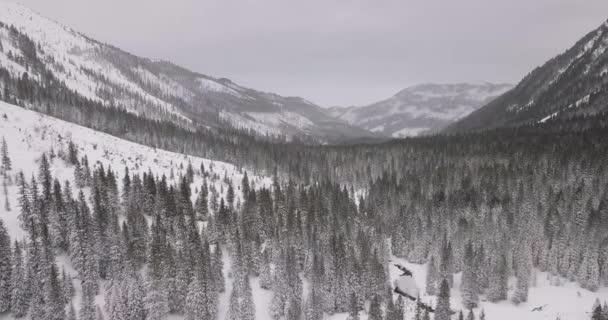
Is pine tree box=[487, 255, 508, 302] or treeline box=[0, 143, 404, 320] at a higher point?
treeline box=[0, 143, 404, 320]

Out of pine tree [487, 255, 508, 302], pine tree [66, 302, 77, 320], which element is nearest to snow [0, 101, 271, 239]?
pine tree [66, 302, 77, 320]

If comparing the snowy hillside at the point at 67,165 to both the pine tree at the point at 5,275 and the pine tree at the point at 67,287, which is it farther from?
the pine tree at the point at 5,275

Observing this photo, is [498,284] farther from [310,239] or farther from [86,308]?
[86,308]

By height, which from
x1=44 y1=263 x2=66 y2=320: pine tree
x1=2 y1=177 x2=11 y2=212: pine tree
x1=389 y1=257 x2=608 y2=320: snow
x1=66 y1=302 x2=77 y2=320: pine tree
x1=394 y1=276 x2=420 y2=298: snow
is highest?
x1=2 y1=177 x2=11 y2=212: pine tree

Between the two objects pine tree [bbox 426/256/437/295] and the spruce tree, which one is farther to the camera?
pine tree [bbox 426/256/437/295]

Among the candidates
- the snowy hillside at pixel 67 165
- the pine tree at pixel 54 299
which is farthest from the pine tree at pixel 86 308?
the snowy hillside at pixel 67 165

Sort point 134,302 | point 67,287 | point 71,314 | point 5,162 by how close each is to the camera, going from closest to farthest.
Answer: point 71,314 → point 134,302 → point 67,287 → point 5,162

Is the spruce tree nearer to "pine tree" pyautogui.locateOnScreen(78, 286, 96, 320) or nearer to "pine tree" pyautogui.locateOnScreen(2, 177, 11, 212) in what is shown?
"pine tree" pyautogui.locateOnScreen(78, 286, 96, 320)

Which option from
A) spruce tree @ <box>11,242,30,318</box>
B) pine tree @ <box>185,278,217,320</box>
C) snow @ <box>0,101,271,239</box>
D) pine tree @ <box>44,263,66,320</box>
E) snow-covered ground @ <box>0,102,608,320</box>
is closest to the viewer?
pine tree @ <box>44,263,66,320</box>

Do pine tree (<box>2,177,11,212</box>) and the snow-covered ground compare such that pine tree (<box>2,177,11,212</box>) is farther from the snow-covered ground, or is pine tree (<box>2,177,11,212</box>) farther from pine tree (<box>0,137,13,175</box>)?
pine tree (<box>0,137,13,175</box>)

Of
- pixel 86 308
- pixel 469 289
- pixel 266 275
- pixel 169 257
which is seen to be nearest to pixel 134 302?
pixel 86 308

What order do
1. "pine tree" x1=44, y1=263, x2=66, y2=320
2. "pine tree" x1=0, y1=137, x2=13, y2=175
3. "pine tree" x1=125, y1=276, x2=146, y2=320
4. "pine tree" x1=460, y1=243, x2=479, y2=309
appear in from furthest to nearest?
1. "pine tree" x1=0, y1=137, x2=13, y2=175
2. "pine tree" x1=460, y1=243, x2=479, y2=309
3. "pine tree" x1=125, y1=276, x2=146, y2=320
4. "pine tree" x1=44, y1=263, x2=66, y2=320

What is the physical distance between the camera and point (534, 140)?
135750 mm

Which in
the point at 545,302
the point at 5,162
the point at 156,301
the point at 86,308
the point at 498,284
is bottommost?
the point at 545,302
